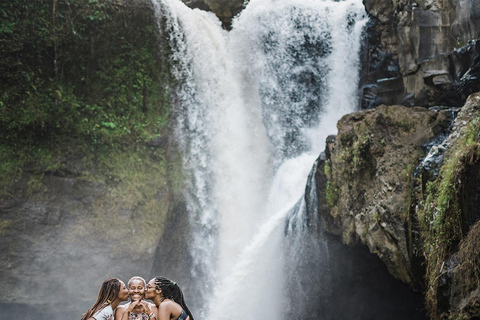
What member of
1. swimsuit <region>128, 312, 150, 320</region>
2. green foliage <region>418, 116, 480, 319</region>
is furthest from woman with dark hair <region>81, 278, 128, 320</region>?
green foliage <region>418, 116, 480, 319</region>

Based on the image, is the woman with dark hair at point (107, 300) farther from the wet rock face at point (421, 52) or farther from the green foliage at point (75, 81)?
the green foliage at point (75, 81)

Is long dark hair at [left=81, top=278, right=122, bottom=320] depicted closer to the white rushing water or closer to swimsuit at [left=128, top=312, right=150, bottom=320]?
swimsuit at [left=128, top=312, right=150, bottom=320]

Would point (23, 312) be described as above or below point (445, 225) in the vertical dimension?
below

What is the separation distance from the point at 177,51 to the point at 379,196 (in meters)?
6.36

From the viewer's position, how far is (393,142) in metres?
5.34

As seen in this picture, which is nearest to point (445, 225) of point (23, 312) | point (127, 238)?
point (127, 238)

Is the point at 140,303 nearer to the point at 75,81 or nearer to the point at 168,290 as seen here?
the point at 168,290

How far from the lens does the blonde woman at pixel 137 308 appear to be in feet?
7.60

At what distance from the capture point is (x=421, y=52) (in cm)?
824

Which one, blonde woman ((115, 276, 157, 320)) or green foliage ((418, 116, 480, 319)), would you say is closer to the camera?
blonde woman ((115, 276, 157, 320))

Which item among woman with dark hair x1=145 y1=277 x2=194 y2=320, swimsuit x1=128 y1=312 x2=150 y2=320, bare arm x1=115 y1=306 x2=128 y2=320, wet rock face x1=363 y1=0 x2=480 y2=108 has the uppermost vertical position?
wet rock face x1=363 y1=0 x2=480 y2=108

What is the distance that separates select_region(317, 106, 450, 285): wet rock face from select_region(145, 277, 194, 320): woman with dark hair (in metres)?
2.99

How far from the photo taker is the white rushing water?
9.39m

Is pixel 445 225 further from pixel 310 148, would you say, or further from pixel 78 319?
pixel 78 319
